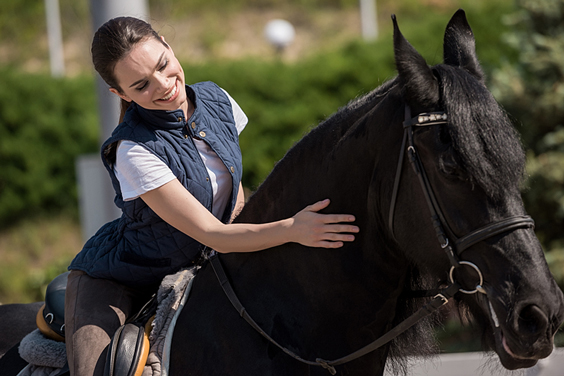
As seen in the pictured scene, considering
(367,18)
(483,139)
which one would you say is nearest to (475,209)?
(483,139)

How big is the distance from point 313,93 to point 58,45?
313 inches

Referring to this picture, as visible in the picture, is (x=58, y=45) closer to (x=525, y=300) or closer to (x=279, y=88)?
(x=279, y=88)

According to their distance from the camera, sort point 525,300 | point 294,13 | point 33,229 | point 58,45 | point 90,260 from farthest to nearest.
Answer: point 294,13
point 58,45
point 33,229
point 90,260
point 525,300

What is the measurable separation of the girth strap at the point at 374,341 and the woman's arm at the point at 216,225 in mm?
182

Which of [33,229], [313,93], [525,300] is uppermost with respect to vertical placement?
[525,300]

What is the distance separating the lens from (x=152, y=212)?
215 cm

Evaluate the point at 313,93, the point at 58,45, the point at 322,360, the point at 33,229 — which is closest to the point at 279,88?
the point at 313,93

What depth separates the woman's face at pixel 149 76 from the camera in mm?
2086

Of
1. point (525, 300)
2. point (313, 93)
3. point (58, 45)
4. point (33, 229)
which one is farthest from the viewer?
point (58, 45)

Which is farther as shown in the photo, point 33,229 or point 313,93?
point 33,229

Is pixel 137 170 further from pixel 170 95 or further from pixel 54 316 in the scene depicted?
pixel 54 316

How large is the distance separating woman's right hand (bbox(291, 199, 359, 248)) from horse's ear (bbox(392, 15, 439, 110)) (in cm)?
46

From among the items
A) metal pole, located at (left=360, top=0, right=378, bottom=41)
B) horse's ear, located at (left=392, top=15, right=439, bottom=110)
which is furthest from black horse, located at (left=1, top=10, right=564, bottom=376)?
metal pole, located at (left=360, top=0, right=378, bottom=41)

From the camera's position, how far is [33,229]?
10.3 m
